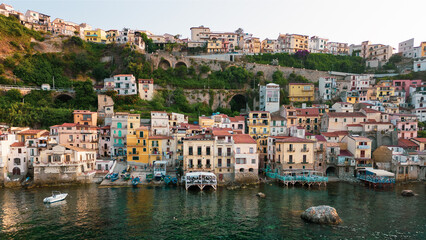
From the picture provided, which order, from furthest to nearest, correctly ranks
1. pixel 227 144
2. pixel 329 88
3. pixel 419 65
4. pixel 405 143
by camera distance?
pixel 419 65
pixel 329 88
pixel 405 143
pixel 227 144

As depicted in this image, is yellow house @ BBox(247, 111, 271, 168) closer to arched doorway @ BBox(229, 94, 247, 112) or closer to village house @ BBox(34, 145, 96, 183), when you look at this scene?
arched doorway @ BBox(229, 94, 247, 112)

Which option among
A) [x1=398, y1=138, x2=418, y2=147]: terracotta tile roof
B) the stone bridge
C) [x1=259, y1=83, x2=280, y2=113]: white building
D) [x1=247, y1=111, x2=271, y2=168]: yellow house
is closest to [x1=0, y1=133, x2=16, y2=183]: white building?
[x1=247, y1=111, x2=271, y2=168]: yellow house

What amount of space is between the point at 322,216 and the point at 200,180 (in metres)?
18.2

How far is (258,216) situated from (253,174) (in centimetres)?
1484

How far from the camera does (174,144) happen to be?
164ft

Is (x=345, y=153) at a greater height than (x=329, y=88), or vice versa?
(x=329, y=88)

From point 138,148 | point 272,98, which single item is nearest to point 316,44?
point 272,98

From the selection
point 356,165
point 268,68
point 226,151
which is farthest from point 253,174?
point 268,68

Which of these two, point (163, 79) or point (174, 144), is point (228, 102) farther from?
point (174, 144)

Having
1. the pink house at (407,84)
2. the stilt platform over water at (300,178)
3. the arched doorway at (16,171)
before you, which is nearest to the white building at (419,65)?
the pink house at (407,84)

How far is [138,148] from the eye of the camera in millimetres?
49156

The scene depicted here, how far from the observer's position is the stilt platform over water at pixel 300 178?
43.3 meters

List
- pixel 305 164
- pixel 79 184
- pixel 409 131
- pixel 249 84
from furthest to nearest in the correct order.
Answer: pixel 249 84, pixel 409 131, pixel 305 164, pixel 79 184

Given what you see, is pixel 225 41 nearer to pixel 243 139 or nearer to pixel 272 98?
pixel 272 98
